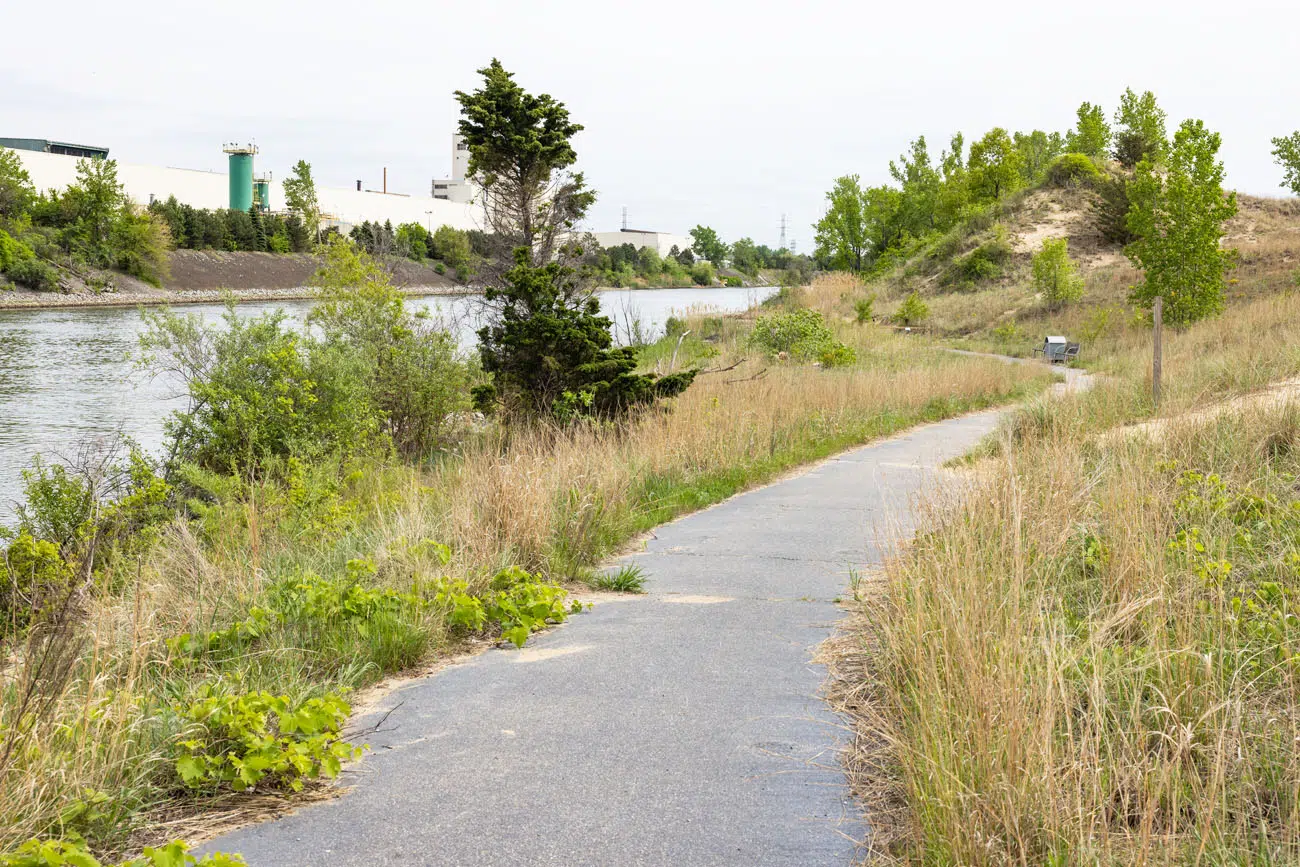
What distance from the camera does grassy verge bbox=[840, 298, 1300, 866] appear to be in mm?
3023

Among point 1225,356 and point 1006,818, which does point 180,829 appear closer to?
point 1006,818

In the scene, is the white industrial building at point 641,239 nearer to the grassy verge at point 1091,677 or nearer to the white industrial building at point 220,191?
the white industrial building at point 220,191

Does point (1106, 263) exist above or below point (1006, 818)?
above

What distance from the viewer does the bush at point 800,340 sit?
82.3ft

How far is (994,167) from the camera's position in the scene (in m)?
61.5

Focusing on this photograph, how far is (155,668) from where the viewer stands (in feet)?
16.3

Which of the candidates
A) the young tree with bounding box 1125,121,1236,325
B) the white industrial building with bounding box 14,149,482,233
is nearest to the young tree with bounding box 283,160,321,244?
the white industrial building with bounding box 14,149,482,233

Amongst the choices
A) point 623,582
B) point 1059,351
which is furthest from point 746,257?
point 623,582

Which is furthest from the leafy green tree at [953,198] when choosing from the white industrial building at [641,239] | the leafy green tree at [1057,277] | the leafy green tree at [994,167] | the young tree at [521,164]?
the white industrial building at [641,239]

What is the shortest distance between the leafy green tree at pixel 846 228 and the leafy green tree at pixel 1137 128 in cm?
1921

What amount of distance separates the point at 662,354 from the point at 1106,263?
86.4 ft

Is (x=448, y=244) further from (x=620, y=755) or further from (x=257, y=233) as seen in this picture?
(x=620, y=755)

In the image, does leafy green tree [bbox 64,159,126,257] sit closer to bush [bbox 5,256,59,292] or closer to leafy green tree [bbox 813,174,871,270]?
bush [bbox 5,256,59,292]

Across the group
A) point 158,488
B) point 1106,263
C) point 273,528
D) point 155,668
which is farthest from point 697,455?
point 1106,263
